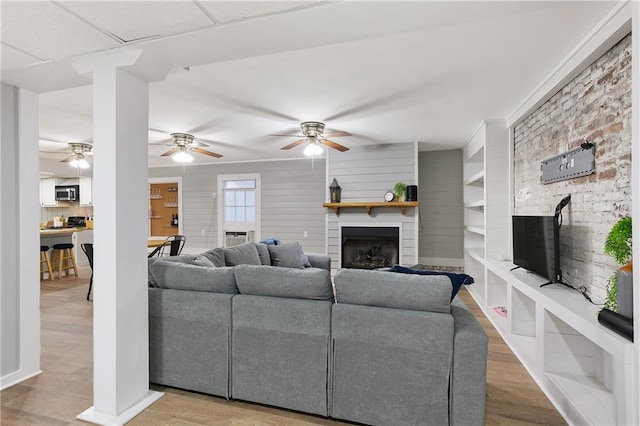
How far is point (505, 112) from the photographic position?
13.2 ft

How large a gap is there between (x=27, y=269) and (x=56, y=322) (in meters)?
1.77

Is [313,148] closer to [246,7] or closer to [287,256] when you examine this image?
[287,256]

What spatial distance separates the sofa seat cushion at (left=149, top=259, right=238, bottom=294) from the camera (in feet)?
8.06

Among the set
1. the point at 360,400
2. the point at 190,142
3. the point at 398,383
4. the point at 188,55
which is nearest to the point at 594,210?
the point at 398,383

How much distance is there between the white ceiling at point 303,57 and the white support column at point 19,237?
30 centimetres

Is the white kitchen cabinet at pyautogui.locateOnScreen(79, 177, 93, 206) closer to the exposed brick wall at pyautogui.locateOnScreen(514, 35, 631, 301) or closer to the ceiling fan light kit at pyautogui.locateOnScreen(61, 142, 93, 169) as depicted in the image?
the ceiling fan light kit at pyautogui.locateOnScreen(61, 142, 93, 169)

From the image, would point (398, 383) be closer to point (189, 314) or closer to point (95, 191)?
point (189, 314)

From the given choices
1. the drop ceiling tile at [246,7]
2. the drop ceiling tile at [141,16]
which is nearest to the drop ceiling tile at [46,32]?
the drop ceiling tile at [141,16]

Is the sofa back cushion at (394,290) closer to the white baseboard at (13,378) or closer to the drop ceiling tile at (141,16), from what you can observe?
the drop ceiling tile at (141,16)

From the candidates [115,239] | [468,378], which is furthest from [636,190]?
[115,239]

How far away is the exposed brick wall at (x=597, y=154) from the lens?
2096mm

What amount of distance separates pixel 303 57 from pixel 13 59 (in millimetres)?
1992

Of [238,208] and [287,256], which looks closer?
[287,256]

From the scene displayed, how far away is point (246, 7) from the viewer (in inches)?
66.3
